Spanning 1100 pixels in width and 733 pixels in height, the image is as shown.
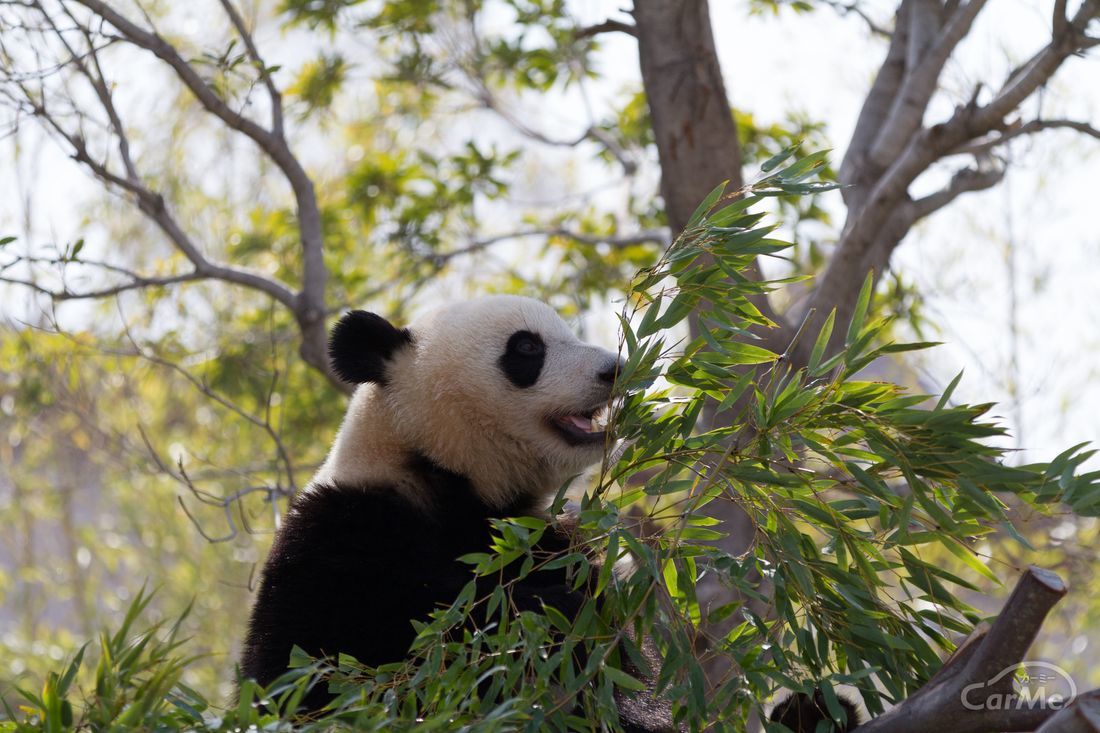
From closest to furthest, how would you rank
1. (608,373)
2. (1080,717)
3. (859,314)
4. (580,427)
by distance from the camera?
(1080,717) → (859,314) → (608,373) → (580,427)

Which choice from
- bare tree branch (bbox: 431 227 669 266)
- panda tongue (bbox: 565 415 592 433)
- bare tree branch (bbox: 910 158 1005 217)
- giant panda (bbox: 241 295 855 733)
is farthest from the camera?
bare tree branch (bbox: 431 227 669 266)

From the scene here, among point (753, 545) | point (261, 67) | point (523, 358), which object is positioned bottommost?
point (753, 545)

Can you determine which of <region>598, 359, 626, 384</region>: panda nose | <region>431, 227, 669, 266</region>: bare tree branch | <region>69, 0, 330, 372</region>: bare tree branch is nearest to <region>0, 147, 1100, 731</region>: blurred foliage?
<region>598, 359, 626, 384</region>: panda nose

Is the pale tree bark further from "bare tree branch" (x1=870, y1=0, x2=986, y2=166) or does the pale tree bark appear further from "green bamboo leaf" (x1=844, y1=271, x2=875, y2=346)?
"green bamboo leaf" (x1=844, y1=271, x2=875, y2=346)

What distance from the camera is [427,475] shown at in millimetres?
3268

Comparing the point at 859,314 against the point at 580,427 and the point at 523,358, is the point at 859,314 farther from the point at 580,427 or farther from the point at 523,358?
the point at 523,358

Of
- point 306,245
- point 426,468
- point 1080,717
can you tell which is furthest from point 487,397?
point 1080,717

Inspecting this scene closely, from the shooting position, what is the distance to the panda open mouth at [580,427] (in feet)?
10.8

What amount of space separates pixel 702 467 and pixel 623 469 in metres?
0.21

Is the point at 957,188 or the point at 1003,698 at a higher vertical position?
the point at 957,188

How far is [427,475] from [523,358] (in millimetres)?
479

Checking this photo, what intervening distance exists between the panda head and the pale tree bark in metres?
0.97

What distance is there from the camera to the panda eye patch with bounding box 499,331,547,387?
3371mm

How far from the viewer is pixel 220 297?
848 centimetres
